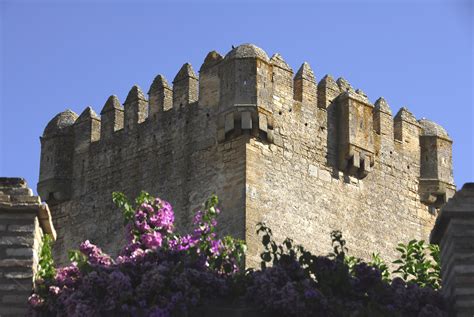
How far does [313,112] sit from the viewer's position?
993 inches

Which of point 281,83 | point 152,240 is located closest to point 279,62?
point 281,83

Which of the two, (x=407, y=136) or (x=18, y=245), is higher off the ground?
(x=407, y=136)

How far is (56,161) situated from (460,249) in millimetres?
13204

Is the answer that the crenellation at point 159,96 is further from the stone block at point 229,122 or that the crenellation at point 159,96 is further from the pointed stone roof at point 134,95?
the stone block at point 229,122

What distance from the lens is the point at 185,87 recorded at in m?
25.2

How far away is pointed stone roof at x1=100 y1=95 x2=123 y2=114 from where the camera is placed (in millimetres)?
26438

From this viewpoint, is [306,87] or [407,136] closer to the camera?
[306,87]

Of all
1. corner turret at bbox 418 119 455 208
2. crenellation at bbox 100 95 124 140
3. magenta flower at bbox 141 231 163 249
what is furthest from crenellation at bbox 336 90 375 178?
magenta flower at bbox 141 231 163 249

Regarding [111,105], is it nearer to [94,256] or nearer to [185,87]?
[185,87]

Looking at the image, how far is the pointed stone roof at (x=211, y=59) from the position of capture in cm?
2478

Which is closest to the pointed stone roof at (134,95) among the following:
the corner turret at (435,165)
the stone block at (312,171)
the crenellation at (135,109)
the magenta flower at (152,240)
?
the crenellation at (135,109)

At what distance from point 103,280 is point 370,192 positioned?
38.7ft

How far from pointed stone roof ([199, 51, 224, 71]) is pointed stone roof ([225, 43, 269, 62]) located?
1.11 ft

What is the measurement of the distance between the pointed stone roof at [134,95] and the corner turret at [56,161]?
123 cm
